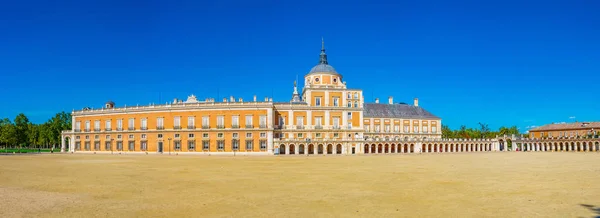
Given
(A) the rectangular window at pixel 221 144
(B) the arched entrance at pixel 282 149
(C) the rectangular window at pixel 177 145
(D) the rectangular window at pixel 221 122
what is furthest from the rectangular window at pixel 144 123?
(B) the arched entrance at pixel 282 149

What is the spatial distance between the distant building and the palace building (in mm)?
52329

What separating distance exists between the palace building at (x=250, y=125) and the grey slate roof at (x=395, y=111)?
54.2ft

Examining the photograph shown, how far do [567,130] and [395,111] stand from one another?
39.5 m

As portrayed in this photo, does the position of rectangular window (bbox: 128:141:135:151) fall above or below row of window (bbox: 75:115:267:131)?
below

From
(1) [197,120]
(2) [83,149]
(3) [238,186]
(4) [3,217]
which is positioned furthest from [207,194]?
(2) [83,149]

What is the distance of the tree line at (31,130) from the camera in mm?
93994

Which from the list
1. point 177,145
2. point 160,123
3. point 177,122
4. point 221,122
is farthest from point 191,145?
point 160,123

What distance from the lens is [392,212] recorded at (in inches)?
510

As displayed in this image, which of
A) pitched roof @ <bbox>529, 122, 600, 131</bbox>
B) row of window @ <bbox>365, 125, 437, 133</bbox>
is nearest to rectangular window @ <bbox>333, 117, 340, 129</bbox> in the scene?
row of window @ <bbox>365, 125, 437, 133</bbox>

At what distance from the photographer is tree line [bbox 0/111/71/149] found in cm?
9399

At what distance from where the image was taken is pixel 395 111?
9562cm

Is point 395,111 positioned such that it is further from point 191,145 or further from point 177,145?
point 177,145

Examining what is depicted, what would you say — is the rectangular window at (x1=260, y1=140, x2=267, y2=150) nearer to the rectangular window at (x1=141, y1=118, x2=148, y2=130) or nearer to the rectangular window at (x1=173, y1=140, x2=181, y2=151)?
the rectangular window at (x1=173, y1=140, x2=181, y2=151)

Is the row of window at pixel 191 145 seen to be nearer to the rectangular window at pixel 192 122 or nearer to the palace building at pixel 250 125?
the palace building at pixel 250 125
